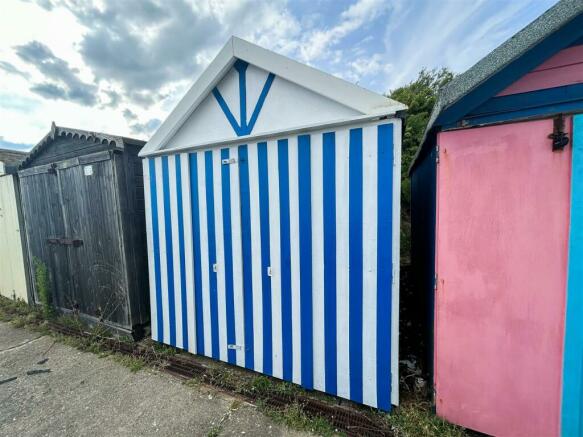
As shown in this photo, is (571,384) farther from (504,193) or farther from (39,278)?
(39,278)

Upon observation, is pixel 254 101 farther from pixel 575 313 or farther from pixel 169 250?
pixel 575 313

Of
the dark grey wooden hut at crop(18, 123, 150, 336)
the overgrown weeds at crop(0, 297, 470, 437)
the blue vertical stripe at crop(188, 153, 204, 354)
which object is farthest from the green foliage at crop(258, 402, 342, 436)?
the dark grey wooden hut at crop(18, 123, 150, 336)

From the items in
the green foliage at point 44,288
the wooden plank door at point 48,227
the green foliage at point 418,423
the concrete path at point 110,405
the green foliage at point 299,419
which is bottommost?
the concrete path at point 110,405

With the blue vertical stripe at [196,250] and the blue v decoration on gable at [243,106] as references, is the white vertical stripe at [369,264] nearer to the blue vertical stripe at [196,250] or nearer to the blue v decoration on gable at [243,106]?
the blue v decoration on gable at [243,106]

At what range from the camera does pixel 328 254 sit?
6.60 feet

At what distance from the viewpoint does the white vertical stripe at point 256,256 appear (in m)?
2.28

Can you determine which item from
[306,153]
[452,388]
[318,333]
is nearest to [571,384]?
[452,388]

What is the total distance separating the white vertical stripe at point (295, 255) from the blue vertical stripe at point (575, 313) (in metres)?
1.82

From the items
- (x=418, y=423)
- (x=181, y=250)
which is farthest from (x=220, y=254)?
(x=418, y=423)

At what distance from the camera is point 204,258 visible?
2664 millimetres

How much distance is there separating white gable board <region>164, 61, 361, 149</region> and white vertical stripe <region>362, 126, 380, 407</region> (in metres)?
0.35

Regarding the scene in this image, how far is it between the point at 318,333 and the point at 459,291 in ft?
3.97

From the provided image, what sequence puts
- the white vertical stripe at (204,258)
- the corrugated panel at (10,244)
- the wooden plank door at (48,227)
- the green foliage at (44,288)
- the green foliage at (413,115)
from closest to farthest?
the white vertical stripe at (204,258) → the wooden plank door at (48,227) → the green foliage at (44,288) → the corrugated panel at (10,244) → the green foliage at (413,115)

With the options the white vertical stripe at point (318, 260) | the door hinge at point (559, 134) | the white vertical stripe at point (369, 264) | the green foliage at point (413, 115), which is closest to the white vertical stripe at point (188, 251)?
the white vertical stripe at point (318, 260)
